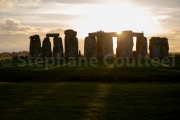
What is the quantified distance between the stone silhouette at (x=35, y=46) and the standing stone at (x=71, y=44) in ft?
18.3

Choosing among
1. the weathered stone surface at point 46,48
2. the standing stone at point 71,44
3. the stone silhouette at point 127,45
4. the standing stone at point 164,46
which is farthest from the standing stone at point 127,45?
the weathered stone surface at point 46,48

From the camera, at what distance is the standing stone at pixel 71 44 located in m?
44.1

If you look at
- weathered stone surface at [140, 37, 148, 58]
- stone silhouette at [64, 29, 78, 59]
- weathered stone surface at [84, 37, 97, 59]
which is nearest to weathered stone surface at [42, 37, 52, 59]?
stone silhouette at [64, 29, 78, 59]

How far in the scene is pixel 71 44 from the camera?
4419 cm

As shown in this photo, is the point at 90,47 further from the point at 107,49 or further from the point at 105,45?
the point at 107,49

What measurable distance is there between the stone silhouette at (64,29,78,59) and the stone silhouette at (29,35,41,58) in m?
5.47

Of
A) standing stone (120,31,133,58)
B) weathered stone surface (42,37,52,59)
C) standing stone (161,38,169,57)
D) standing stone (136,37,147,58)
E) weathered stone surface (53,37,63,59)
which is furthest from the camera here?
weathered stone surface (42,37,52,59)

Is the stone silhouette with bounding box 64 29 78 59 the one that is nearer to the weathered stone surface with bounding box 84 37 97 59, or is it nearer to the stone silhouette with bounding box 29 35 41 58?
the weathered stone surface with bounding box 84 37 97 59

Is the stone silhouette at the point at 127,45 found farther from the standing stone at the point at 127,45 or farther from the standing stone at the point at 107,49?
the standing stone at the point at 107,49

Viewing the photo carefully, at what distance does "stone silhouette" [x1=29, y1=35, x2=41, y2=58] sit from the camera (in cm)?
4678

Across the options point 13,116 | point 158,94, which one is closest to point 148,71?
point 158,94

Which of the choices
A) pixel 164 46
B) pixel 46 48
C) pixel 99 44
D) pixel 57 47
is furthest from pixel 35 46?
pixel 164 46

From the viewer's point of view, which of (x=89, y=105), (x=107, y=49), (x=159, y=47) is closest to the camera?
(x=89, y=105)

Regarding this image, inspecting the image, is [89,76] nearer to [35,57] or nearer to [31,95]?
[31,95]
